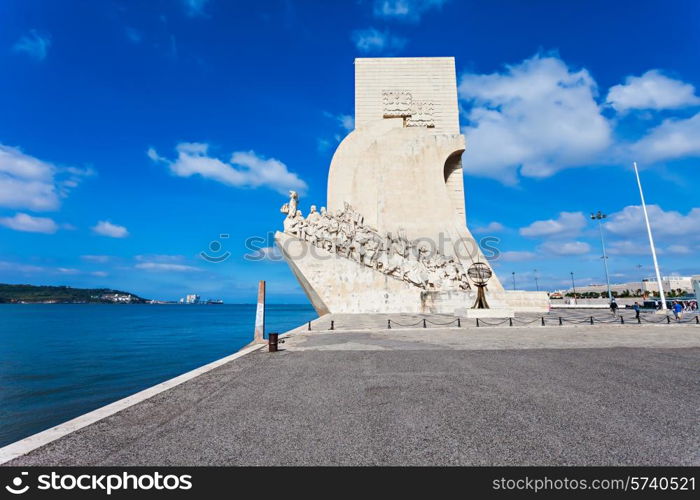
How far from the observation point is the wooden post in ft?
26.7

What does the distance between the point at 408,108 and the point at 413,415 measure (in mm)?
27587

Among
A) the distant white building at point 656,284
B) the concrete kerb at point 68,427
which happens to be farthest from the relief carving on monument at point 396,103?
the distant white building at point 656,284

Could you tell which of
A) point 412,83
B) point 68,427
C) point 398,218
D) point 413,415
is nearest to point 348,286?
point 398,218

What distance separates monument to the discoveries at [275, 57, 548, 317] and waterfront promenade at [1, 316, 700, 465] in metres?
9.78

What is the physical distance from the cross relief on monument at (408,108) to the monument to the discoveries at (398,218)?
8 cm

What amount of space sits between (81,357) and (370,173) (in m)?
18.4

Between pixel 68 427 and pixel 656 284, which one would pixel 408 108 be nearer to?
pixel 68 427

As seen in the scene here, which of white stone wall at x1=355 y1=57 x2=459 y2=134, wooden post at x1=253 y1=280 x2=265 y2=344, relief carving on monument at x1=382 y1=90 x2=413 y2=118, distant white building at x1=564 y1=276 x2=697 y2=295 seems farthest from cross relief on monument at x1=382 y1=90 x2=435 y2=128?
distant white building at x1=564 y1=276 x2=697 y2=295

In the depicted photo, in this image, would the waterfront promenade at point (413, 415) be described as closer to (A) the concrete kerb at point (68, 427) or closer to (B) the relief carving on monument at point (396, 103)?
(A) the concrete kerb at point (68, 427)

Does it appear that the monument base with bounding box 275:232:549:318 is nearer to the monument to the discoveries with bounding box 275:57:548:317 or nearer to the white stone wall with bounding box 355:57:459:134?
the monument to the discoveries with bounding box 275:57:548:317

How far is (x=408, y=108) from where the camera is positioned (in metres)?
27.2

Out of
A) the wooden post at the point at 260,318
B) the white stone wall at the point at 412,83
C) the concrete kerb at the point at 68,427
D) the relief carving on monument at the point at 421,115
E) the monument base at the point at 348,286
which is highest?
the white stone wall at the point at 412,83

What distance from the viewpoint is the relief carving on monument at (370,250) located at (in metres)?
18.1
